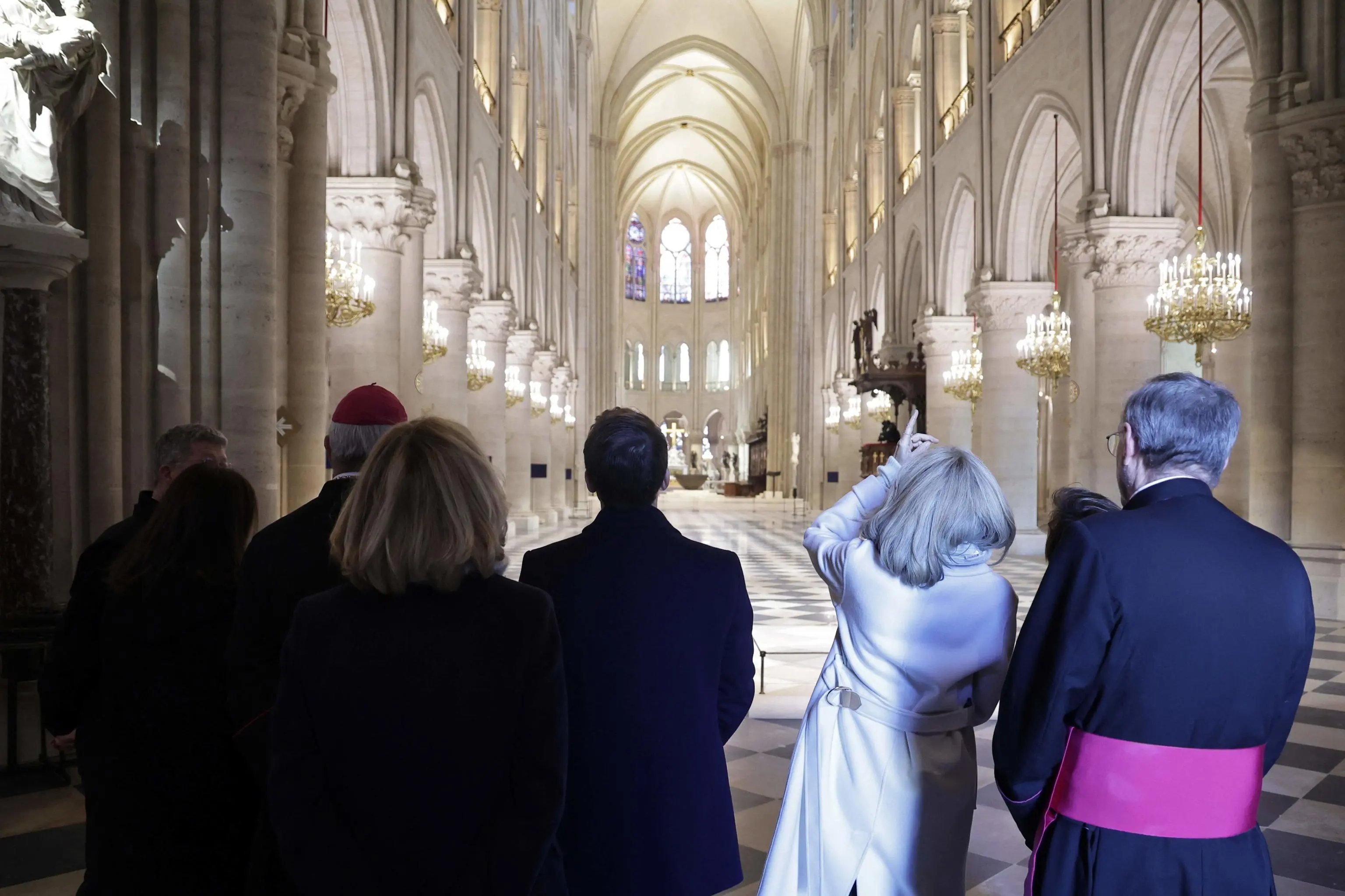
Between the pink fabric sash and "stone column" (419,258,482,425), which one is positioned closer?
the pink fabric sash

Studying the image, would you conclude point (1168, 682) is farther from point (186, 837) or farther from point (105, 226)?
point (105, 226)

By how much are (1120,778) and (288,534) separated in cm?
163

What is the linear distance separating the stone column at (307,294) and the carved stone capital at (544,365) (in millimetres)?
14867

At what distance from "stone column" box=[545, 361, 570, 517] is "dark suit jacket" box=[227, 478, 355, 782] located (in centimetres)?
2210

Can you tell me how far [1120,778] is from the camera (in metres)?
1.73

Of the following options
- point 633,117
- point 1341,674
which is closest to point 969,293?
point 1341,674

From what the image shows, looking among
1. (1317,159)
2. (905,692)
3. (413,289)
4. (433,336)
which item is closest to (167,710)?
(905,692)

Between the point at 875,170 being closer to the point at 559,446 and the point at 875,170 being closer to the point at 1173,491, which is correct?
the point at 559,446

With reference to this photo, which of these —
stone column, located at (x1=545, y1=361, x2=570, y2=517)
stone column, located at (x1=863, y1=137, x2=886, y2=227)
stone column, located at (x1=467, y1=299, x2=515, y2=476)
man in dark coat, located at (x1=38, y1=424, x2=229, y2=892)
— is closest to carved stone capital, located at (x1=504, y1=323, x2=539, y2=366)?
stone column, located at (x1=467, y1=299, x2=515, y2=476)

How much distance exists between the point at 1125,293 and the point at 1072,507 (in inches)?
407

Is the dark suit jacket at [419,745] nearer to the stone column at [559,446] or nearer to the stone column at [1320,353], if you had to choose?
the stone column at [1320,353]

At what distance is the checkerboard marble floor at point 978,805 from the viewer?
318cm

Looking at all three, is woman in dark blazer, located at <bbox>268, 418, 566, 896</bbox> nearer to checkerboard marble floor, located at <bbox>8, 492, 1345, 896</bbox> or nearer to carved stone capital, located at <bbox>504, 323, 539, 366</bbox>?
checkerboard marble floor, located at <bbox>8, 492, 1345, 896</bbox>

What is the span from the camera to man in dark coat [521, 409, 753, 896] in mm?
1993
